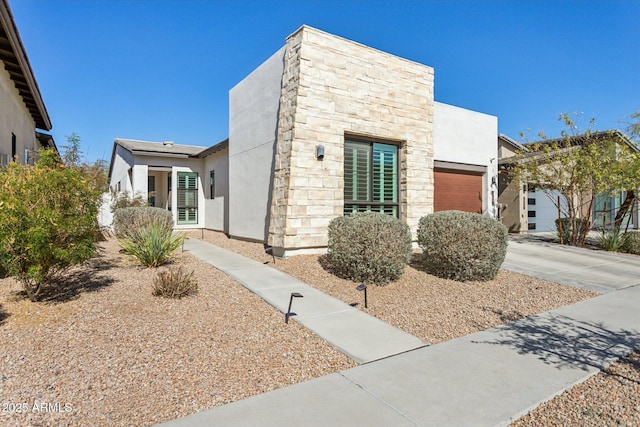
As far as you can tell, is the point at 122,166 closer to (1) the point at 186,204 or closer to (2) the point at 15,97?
(1) the point at 186,204

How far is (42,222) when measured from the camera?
4.34 metres

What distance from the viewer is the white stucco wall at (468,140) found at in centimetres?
1219

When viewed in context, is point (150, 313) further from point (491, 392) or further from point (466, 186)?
point (466, 186)

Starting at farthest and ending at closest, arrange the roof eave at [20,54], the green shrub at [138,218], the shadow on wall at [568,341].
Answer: the green shrub at [138,218], the roof eave at [20,54], the shadow on wall at [568,341]

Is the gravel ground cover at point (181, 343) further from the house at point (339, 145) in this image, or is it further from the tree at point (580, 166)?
the tree at point (580, 166)

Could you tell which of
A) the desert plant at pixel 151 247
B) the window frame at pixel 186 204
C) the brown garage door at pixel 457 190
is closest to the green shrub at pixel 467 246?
the brown garage door at pixel 457 190

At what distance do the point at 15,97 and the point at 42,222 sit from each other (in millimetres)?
8337

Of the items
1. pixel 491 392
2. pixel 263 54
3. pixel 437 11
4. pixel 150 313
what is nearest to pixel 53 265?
pixel 150 313

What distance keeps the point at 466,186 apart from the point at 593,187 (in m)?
3.92

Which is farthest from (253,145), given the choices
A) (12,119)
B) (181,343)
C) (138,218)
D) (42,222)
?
(181,343)

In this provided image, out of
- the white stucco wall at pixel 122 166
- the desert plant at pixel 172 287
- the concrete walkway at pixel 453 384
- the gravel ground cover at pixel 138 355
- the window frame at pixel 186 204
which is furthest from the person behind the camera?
the white stucco wall at pixel 122 166

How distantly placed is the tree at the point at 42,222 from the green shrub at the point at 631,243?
14.9 meters

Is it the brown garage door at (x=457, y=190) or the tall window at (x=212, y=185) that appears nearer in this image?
the brown garage door at (x=457, y=190)

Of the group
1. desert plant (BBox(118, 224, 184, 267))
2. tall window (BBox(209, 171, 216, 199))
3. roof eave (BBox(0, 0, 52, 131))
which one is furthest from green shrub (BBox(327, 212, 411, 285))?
tall window (BBox(209, 171, 216, 199))
